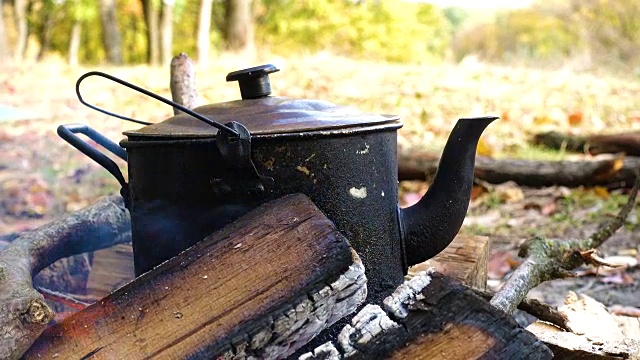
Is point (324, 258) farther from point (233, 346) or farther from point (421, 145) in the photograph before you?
point (421, 145)

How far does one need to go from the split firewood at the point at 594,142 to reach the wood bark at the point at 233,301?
11.7 feet

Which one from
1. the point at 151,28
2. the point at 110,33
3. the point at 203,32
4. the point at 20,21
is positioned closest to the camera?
the point at 203,32

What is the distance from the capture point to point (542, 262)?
1.82m

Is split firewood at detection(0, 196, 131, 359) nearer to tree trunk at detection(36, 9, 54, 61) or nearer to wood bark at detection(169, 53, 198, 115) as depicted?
wood bark at detection(169, 53, 198, 115)

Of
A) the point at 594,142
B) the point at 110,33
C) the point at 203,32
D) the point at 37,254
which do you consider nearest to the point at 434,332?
the point at 37,254

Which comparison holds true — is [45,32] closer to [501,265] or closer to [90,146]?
[501,265]

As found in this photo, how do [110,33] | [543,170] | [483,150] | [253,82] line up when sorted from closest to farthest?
1. [253,82]
2. [543,170]
3. [483,150]
4. [110,33]

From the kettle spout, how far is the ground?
111 centimetres

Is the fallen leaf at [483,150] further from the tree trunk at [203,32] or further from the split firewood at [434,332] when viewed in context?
the tree trunk at [203,32]

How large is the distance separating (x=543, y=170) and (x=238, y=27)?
7.19m

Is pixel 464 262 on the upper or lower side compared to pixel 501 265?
upper

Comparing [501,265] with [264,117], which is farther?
[501,265]

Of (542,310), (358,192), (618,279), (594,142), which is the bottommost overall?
(618,279)

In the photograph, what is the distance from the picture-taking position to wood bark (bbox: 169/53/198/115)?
89.2 inches
